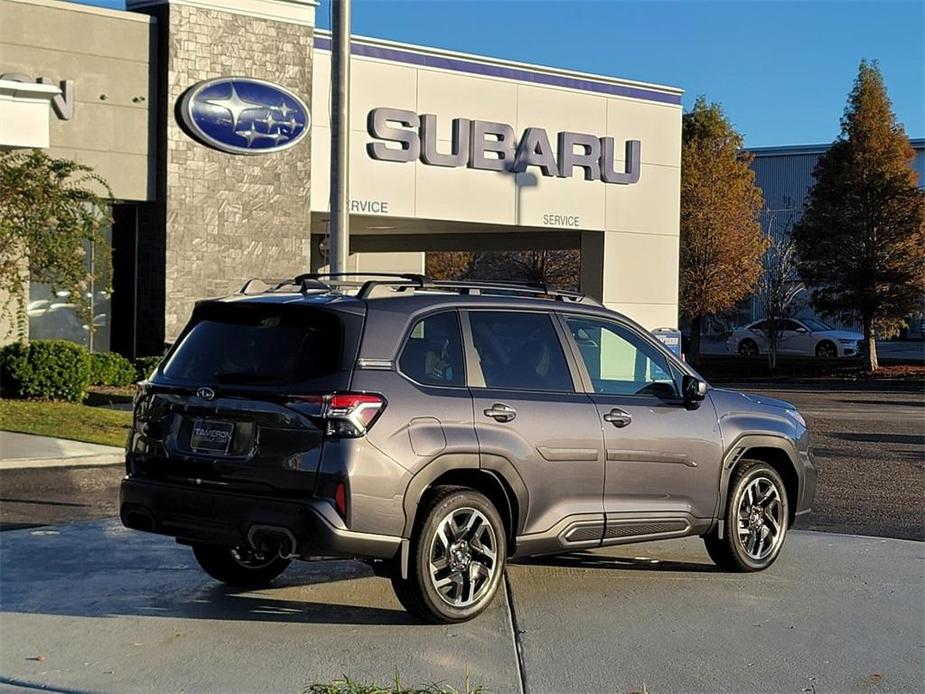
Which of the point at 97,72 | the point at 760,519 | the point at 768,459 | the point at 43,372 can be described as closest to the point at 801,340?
the point at 97,72

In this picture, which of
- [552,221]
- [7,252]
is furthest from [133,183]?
[552,221]

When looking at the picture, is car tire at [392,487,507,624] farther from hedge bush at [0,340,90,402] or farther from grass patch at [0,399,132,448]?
hedge bush at [0,340,90,402]

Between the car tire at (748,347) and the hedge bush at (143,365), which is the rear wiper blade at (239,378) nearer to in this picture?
the hedge bush at (143,365)

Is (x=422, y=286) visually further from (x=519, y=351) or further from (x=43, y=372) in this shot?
(x=43, y=372)

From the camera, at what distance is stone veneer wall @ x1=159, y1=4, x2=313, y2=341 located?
2397 centimetres

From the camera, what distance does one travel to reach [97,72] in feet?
76.8

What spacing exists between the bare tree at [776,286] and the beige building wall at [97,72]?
2526cm

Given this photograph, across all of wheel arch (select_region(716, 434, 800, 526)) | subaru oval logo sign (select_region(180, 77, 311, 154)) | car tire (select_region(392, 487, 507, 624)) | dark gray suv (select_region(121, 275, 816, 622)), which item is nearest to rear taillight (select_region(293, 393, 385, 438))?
dark gray suv (select_region(121, 275, 816, 622))

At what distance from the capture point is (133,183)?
78.2ft

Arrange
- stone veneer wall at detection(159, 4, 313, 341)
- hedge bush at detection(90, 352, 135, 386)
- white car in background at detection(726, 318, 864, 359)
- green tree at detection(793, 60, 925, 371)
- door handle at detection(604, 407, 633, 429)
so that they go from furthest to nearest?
white car in background at detection(726, 318, 864, 359), green tree at detection(793, 60, 925, 371), stone veneer wall at detection(159, 4, 313, 341), hedge bush at detection(90, 352, 135, 386), door handle at detection(604, 407, 633, 429)

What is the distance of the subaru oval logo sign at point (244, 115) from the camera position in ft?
79.4

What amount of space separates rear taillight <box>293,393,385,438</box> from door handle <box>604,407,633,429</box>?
1726 millimetres

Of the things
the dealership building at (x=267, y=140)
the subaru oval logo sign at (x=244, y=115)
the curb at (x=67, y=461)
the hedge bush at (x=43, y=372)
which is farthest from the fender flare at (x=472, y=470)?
the subaru oval logo sign at (x=244, y=115)

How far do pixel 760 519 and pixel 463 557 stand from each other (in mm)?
2634
